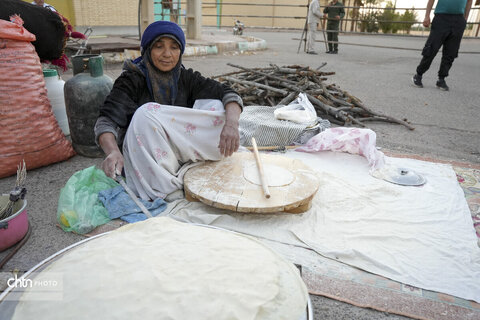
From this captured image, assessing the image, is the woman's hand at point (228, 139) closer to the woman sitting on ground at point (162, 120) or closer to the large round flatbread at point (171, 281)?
the woman sitting on ground at point (162, 120)

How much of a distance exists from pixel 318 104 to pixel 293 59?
19.3 feet

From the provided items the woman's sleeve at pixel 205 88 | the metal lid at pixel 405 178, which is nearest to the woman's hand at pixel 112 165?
the woman's sleeve at pixel 205 88

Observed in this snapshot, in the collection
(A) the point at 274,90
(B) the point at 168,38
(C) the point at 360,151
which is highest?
(B) the point at 168,38

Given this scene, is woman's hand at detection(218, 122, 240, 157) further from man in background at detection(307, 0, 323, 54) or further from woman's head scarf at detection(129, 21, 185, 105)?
man in background at detection(307, 0, 323, 54)

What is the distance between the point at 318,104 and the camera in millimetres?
4156

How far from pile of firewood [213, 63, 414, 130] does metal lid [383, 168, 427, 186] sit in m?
1.27

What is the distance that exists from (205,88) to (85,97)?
1.08 metres

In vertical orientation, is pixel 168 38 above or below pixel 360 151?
above

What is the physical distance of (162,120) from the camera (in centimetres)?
217

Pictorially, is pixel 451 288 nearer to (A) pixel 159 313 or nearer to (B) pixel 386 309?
(B) pixel 386 309

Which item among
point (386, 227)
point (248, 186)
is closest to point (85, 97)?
point (248, 186)

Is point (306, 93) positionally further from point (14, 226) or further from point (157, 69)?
point (14, 226)

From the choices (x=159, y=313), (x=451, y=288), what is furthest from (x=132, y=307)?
(x=451, y=288)

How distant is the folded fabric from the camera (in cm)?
211
